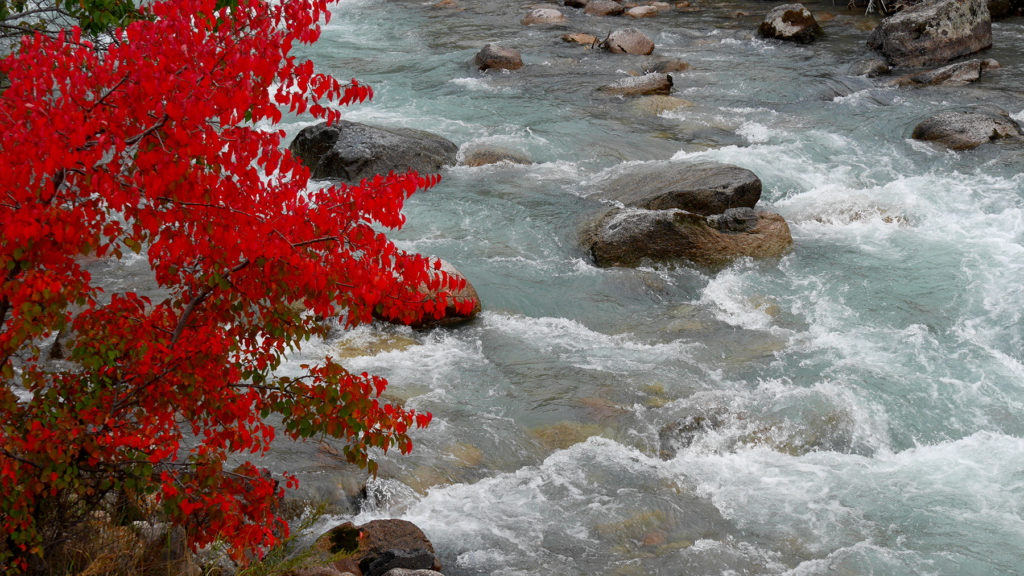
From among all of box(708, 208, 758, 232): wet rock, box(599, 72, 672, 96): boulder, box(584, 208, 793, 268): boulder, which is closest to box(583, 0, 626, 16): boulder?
box(599, 72, 672, 96): boulder

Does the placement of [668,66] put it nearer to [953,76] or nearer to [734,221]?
[953,76]

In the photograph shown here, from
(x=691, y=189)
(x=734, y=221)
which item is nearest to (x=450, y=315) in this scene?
(x=691, y=189)

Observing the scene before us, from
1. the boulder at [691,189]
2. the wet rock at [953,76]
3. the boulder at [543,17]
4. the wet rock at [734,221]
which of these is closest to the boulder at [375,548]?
the wet rock at [734,221]

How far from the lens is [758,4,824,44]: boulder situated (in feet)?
76.3

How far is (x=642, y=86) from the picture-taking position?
777 inches

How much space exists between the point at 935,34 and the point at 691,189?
11576mm

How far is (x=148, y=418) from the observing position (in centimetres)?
523

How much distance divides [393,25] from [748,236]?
1772cm

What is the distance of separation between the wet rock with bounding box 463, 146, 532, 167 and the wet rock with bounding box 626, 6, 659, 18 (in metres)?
13.0

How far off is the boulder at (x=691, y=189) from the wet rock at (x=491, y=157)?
227cm

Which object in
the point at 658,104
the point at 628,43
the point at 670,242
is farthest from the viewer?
the point at 628,43

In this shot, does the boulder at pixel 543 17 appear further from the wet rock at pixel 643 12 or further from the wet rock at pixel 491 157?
the wet rock at pixel 491 157

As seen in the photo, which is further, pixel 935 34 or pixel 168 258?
pixel 935 34

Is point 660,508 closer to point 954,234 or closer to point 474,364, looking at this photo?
point 474,364
